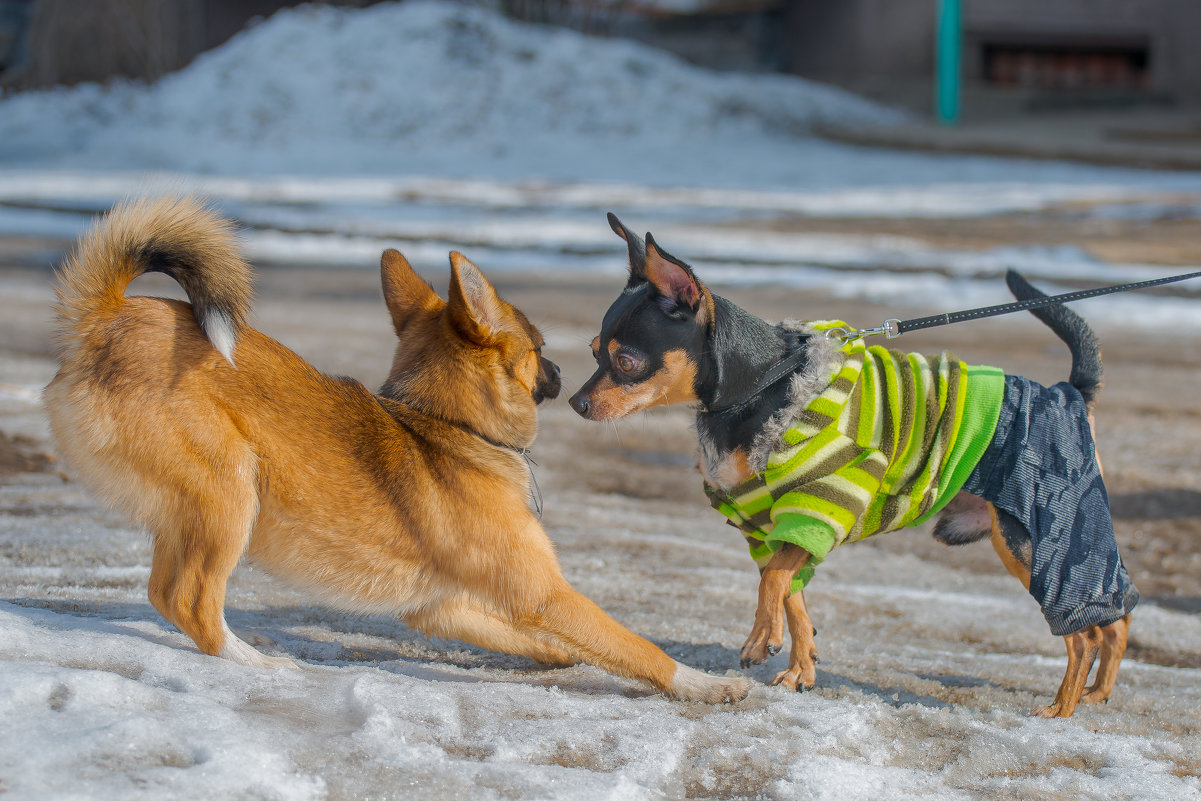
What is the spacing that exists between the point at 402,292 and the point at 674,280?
949 mm

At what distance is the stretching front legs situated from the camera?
11.2 ft

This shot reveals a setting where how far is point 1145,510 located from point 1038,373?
2236mm

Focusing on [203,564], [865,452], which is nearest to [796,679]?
[865,452]

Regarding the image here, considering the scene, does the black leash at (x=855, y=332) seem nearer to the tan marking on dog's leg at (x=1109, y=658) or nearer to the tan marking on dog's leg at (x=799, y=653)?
the tan marking on dog's leg at (x=799, y=653)

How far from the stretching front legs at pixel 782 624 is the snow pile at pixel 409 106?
53.2 ft

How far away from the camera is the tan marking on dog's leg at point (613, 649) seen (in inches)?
127

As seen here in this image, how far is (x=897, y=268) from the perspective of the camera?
38.2 feet

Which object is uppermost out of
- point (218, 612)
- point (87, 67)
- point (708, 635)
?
point (87, 67)

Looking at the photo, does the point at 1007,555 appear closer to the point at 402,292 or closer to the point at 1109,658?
the point at 1109,658

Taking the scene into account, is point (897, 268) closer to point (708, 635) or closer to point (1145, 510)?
point (1145, 510)

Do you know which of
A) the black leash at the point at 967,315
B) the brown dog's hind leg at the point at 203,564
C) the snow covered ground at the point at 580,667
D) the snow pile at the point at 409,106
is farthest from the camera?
the snow pile at the point at 409,106

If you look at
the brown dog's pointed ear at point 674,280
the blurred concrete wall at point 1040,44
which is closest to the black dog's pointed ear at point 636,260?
the brown dog's pointed ear at point 674,280

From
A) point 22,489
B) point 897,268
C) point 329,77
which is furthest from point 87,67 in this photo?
point 22,489

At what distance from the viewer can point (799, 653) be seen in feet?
11.5
